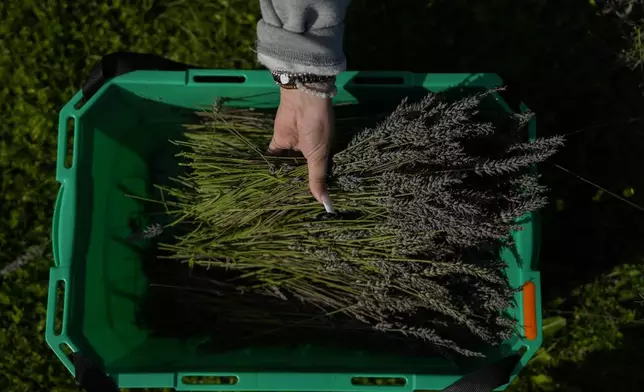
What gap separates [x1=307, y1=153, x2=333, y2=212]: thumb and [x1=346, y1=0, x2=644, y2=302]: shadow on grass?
70 cm

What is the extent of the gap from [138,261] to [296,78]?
0.97 m

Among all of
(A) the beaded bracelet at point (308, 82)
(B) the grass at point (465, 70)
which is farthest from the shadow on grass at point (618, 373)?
(A) the beaded bracelet at point (308, 82)

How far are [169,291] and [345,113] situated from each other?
87 centimetres

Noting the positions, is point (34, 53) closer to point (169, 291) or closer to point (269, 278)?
point (169, 291)

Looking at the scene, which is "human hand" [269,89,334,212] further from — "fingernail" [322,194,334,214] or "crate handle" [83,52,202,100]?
"crate handle" [83,52,202,100]

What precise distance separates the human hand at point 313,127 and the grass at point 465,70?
635mm

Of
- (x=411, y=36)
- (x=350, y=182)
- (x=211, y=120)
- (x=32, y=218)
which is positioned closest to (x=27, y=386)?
(x=32, y=218)

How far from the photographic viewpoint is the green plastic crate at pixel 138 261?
163 cm

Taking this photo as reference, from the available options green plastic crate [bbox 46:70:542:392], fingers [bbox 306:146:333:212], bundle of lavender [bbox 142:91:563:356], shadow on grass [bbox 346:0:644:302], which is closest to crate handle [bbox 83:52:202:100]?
green plastic crate [bbox 46:70:542:392]

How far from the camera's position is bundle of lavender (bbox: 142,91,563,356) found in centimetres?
144

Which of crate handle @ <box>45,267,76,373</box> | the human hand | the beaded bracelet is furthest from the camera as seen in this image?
crate handle @ <box>45,267,76,373</box>

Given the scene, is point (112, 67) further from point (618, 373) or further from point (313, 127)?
point (618, 373)

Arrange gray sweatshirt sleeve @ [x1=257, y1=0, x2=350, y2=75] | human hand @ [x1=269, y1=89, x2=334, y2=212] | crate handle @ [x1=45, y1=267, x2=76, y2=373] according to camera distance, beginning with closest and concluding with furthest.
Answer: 1. gray sweatshirt sleeve @ [x1=257, y1=0, x2=350, y2=75]
2. human hand @ [x1=269, y1=89, x2=334, y2=212]
3. crate handle @ [x1=45, y1=267, x2=76, y2=373]

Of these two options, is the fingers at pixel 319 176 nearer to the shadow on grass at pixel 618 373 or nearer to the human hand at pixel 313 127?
the human hand at pixel 313 127
